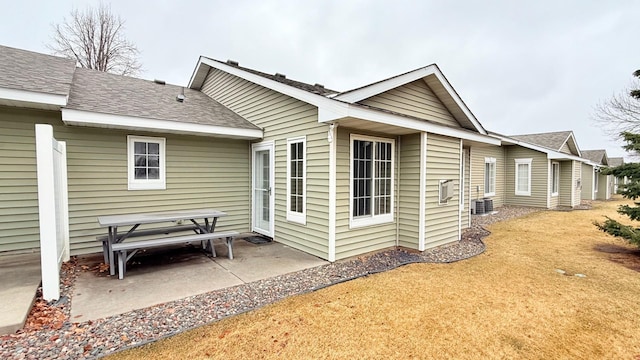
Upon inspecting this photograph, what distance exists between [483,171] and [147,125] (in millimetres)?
13048

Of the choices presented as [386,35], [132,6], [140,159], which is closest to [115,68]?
[132,6]

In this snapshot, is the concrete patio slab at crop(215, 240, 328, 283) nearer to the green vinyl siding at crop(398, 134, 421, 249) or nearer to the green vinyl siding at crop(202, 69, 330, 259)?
the green vinyl siding at crop(202, 69, 330, 259)

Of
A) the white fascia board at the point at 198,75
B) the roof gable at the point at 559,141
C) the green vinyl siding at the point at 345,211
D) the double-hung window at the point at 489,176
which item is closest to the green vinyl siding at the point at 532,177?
the double-hung window at the point at 489,176

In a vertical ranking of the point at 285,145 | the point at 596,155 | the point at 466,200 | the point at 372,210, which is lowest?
the point at 466,200

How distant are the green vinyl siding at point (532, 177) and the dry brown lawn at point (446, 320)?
9.46m

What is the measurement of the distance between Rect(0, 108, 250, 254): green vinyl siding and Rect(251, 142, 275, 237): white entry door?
25 centimetres

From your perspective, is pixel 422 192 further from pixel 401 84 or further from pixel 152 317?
pixel 152 317

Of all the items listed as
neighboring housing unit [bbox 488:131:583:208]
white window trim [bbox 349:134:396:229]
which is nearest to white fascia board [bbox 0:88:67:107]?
white window trim [bbox 349:134:396:229]

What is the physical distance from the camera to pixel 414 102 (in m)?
6.10

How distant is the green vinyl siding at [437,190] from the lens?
5723mm

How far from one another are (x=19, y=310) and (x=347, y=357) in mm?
3388

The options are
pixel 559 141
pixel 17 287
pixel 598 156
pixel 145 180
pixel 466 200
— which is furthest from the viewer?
pixel 598 156

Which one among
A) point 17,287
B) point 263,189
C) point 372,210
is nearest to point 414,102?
point 372,210

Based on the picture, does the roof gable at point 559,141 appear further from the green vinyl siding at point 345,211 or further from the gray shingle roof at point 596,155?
the green vinyl siding at point 345,211
